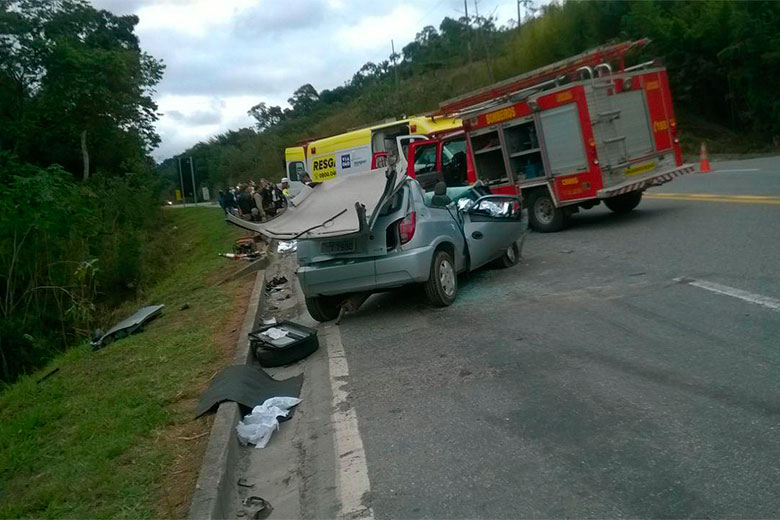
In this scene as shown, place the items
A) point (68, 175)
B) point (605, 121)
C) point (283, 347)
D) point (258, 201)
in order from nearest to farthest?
point (283, 347) → point (605, 121) → point (68, 175) → point (258, 201)

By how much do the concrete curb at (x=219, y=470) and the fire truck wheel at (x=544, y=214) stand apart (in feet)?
32.5

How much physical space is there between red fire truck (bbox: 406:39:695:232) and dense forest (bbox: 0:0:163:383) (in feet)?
28.0

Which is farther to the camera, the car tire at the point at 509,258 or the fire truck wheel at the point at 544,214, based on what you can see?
the fire truck wheel at the point at 544,214

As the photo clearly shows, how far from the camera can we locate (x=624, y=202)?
15875mm

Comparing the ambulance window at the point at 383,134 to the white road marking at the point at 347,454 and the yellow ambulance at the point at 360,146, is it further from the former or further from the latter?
the white road marking at the point at 347,454

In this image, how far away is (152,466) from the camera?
523 centimetres

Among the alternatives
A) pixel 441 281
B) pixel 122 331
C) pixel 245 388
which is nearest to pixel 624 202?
pixel 441 281

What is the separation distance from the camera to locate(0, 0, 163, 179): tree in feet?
96.7

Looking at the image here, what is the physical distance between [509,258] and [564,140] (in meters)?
3.50

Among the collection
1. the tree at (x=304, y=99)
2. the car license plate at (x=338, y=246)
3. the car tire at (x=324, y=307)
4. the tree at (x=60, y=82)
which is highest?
the tree at (x=304, y=99)

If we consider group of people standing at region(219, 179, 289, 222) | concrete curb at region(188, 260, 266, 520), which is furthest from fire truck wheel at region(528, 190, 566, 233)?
group of people standing at region(219, 179, 289, 222)

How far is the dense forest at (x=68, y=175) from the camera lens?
1427 cm

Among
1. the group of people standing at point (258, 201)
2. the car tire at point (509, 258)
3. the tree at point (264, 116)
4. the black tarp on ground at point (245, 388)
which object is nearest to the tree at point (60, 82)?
the group of people standing at point (258, 201)

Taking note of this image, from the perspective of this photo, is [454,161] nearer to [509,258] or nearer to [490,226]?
[509,258]
